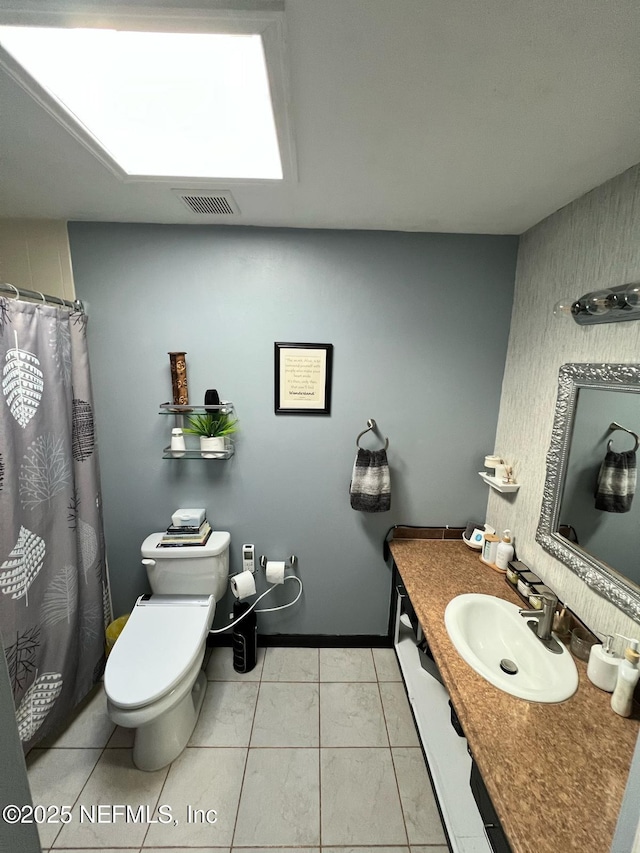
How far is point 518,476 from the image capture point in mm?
1593

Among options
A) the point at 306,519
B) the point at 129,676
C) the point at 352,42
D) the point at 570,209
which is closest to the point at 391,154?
the point at 352,42

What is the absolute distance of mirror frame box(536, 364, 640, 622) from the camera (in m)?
1.04

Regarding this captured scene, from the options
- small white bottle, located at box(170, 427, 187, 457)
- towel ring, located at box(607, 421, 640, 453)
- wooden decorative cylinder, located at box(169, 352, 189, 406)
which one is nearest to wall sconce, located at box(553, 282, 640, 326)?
towel ring, located at box(607, 421, 640, 453)

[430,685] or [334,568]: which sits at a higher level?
[334,568]

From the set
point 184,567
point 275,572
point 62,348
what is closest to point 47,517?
point 184,567

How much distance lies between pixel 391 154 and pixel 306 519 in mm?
1635

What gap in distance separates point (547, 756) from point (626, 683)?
0.32 meters

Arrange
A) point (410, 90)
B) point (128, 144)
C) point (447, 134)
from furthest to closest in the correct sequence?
point (128, 144)
point (447, 134)
point (410, 90)

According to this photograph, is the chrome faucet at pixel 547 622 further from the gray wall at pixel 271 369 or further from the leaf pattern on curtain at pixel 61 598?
the leaf pattern on curtain at pixel 61 598

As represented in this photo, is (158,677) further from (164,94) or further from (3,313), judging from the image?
(164,94)

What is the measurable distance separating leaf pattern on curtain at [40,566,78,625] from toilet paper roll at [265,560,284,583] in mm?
904

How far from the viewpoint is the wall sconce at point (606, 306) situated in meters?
0.99

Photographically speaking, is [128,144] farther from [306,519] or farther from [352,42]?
[306,519]

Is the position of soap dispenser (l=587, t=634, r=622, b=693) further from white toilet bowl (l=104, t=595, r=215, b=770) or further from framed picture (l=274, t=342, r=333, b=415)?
white toilet bowl (l=104, t=595, r=215, b=770)
